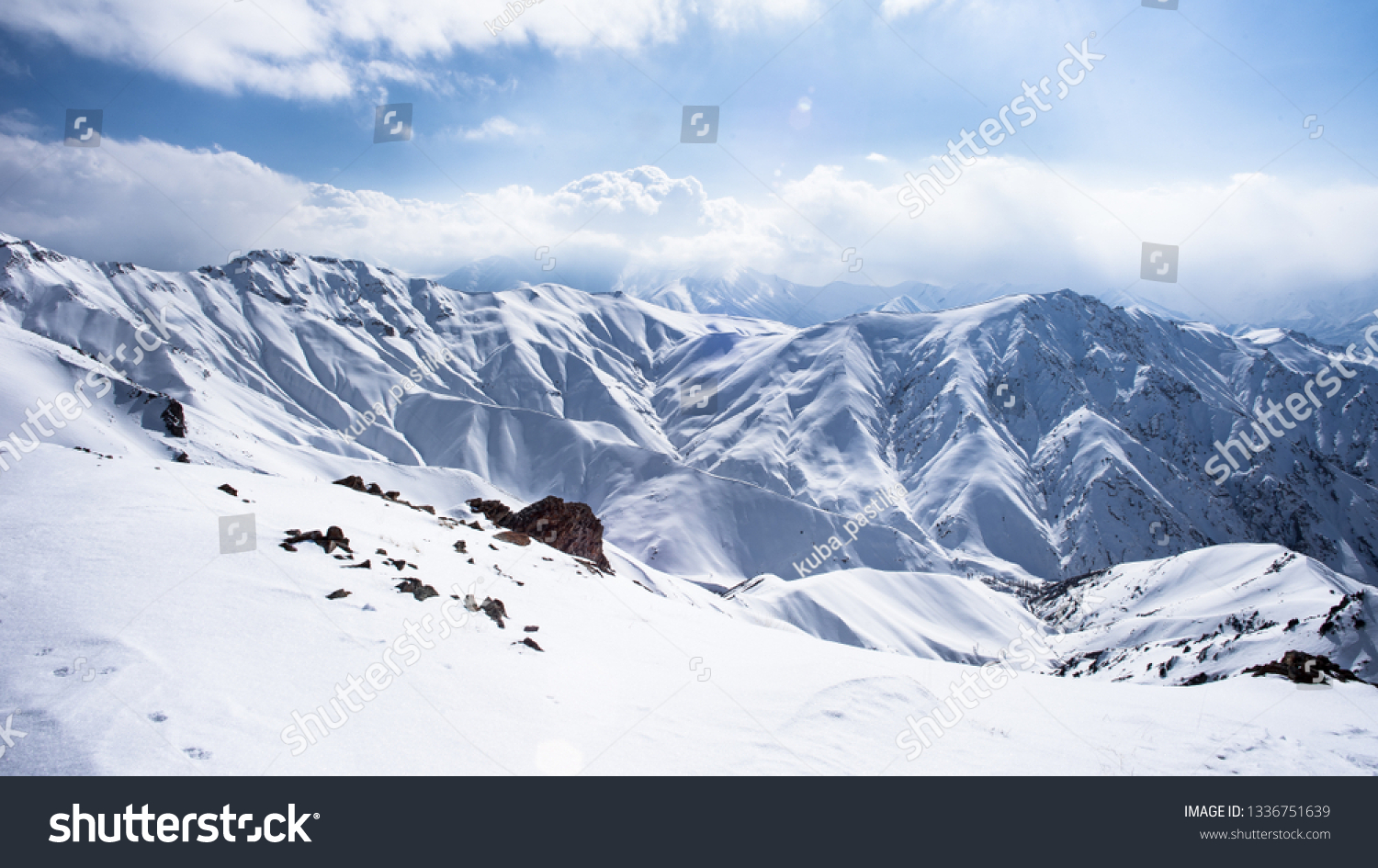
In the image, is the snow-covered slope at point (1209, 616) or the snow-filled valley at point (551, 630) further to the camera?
the snow-covered slope at point (1209, 616)

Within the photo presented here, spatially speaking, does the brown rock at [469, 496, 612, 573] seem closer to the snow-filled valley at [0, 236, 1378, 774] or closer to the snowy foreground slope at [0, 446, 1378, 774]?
the snow-filled valley at [0, 236, 1378, 774]

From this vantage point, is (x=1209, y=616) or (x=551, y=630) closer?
(x=551, y=630)

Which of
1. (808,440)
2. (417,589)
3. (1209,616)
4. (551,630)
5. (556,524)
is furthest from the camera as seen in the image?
(808,440)

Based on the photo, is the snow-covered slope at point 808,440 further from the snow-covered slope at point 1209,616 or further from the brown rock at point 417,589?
the brown rock at point 417,589

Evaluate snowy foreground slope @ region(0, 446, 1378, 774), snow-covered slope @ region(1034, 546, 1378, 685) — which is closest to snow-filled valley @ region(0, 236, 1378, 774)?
snowy foreground slope @ region(0, 446, 1378, 774)

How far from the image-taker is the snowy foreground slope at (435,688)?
570 cm

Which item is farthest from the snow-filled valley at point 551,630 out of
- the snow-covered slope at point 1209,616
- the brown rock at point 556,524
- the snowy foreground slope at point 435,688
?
the brown rock at point 556,524

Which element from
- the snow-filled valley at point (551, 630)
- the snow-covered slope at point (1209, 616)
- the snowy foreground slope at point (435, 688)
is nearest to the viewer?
the snowy foreground slope at point (435, 688)

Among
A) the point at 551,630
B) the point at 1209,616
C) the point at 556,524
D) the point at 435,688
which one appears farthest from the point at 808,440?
the point at 435,688

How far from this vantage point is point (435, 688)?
278 inches

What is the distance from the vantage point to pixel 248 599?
8141mm

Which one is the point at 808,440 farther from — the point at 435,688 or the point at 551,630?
the point at 435,688

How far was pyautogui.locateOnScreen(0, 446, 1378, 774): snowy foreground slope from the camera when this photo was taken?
5.70 m

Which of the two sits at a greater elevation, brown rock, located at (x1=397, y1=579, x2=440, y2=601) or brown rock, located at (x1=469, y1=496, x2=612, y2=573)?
brown rock, located at (x1=397, y1=579, x2=440, y2=601)
